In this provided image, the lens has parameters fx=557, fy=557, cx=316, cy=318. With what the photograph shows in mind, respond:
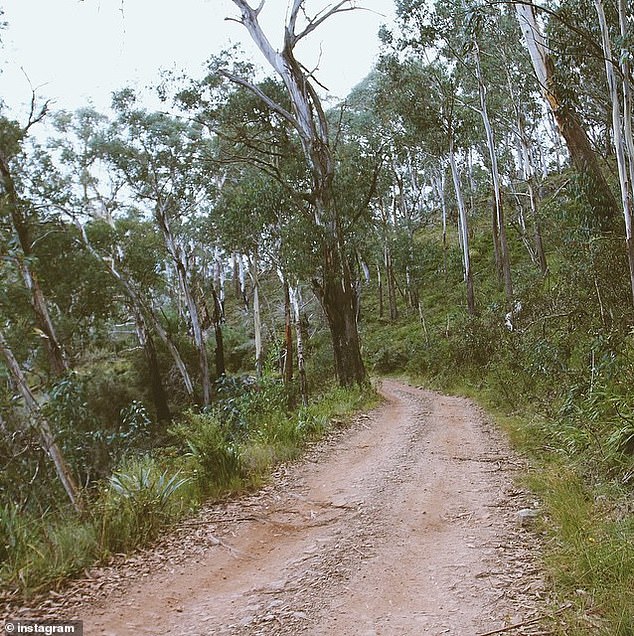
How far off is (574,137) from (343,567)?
8146mm

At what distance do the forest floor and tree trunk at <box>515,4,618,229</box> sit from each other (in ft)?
16.0

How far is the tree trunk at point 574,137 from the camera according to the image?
895 cm

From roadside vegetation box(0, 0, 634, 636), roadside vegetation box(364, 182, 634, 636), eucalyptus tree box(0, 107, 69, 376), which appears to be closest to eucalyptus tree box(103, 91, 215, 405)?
roadside vegetation box(0, 0, 634, 636)

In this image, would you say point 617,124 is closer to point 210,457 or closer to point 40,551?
point 210,457

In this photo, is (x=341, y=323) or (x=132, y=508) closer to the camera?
(x=132, y=508)

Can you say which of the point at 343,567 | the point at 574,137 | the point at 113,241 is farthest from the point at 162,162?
the point at 343,567

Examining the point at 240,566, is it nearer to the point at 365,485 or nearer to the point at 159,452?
the point at 365,485

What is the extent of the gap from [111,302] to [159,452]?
1676 cm

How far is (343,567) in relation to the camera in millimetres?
4102

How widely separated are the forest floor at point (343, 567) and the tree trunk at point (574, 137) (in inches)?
191

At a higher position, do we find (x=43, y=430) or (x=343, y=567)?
(x=43, y=430)

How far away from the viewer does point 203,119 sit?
17625 mm

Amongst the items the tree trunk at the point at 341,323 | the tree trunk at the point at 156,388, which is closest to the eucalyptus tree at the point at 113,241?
the tree trunk at the point at 156,388

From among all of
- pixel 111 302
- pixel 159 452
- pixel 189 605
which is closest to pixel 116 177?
pixel 111 302
